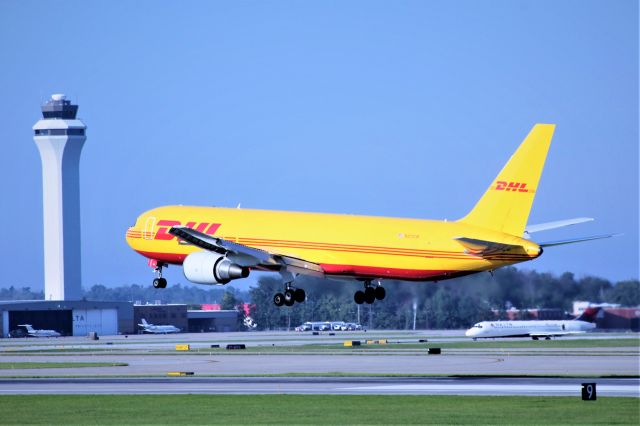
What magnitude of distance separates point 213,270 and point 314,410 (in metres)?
20.9

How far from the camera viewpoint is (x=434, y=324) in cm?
17012

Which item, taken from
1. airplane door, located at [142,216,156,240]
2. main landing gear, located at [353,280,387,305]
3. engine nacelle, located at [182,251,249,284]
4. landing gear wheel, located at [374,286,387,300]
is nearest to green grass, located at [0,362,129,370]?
airplane door, located at [142,216,156,240]

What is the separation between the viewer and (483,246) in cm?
7506

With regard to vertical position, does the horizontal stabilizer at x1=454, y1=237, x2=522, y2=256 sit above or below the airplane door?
below

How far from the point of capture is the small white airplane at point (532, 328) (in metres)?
163

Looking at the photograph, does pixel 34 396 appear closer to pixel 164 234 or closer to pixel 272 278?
pixel 164 234

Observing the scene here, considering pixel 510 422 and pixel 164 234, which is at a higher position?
pixel 164 234

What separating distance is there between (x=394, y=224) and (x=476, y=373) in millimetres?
19222

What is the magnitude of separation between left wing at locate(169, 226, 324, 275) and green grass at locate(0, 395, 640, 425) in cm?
1184

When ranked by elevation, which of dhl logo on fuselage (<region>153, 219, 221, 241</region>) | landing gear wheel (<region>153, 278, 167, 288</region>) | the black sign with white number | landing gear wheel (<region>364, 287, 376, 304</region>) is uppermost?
dhl logo on fuselage (<region>153, 219, 221, 241</region>)

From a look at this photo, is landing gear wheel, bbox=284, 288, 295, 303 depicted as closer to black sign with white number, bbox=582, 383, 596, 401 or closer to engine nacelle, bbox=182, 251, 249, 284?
engine nacelle, bbox=182, 251, 249, 284

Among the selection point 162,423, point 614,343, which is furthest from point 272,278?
point 162,423

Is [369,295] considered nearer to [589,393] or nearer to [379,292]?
[379,292]

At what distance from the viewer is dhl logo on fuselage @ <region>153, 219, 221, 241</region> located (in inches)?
3337
